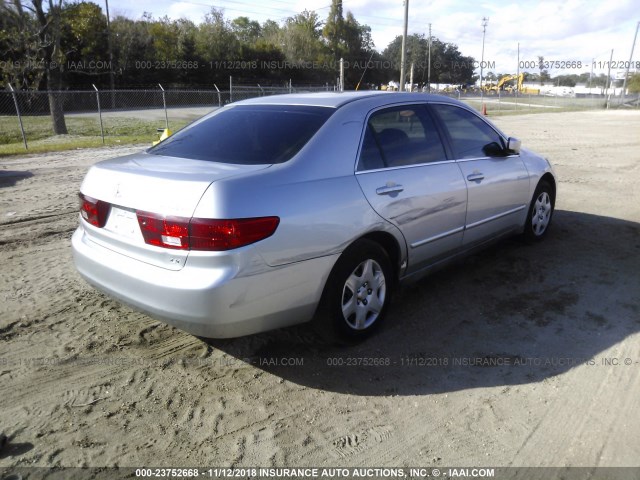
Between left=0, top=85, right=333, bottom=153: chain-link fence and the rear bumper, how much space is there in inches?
586

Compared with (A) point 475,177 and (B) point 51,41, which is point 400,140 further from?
(B) point 51,41

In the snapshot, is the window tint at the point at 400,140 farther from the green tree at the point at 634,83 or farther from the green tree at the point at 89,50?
the green tree at the point at 634,83

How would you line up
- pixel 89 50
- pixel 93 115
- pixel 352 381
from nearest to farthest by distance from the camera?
1. pixel 352 381
2. pixel 93 115
3. pixel 89 50

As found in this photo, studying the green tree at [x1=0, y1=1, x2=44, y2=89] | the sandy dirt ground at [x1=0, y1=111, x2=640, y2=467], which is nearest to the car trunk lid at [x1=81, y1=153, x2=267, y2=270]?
the sandy dirt ground at [x1=0, y1=111, x2=640, y2=467]

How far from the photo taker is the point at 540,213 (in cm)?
575

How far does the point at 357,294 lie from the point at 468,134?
2.05m

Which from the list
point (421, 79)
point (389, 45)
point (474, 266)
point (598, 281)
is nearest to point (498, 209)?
point (474, 266)

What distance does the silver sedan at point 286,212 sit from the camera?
280 cm

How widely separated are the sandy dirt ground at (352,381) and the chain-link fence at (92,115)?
564 inches

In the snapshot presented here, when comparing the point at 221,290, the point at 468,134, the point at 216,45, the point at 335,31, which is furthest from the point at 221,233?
the point at 335,31

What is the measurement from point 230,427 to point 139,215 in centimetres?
128

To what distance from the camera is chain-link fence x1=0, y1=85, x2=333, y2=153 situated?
19.1m

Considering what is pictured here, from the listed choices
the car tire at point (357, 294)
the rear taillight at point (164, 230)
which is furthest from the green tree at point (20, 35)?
the car tire at point (357, 294)

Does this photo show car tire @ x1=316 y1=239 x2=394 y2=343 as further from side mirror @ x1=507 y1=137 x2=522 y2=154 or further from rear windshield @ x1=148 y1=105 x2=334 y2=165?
side mirror @ x1=507 y1=137 x2=522 y2=154
